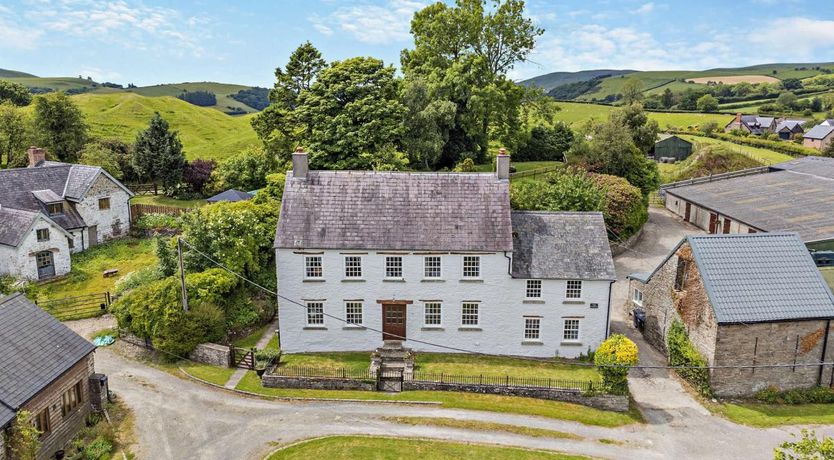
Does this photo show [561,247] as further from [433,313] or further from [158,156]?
[158,156]

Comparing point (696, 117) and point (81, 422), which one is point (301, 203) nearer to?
point (81, 422)

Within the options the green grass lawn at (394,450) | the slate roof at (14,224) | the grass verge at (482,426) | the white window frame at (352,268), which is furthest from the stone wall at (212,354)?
the slate roof at (14,224)

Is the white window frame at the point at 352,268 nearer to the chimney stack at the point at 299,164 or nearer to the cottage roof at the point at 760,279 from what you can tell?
the chimney stack at the point at 299,164

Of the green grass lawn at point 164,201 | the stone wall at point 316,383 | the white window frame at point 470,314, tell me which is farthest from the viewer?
the green grass lawn at point 164,201

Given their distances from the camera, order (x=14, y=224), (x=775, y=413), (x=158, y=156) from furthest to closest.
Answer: (x=158, y=156) < (x=14, y=224) < (x=775, y=413)

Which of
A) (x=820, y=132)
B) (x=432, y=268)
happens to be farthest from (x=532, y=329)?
(x=820, y=132)
